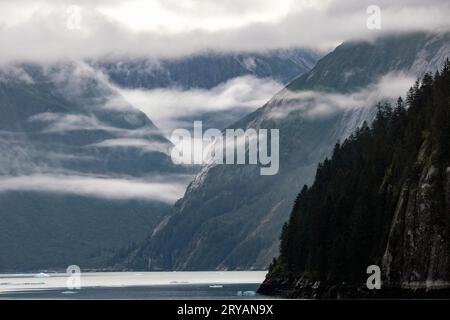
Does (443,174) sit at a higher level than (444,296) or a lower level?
higher

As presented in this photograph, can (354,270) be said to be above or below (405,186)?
below

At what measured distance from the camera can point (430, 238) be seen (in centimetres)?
17312

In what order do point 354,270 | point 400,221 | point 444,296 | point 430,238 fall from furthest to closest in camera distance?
point 354,270 → point 400,221 → point 430,238 → point 444,296

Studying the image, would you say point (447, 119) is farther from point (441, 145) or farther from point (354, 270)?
point (354, 270)
